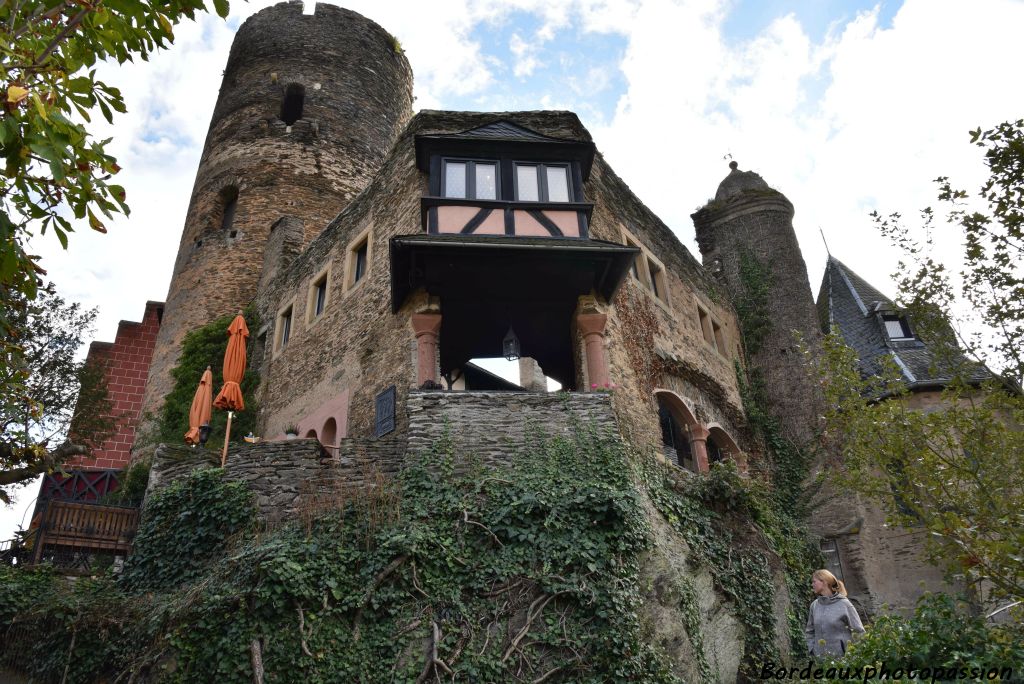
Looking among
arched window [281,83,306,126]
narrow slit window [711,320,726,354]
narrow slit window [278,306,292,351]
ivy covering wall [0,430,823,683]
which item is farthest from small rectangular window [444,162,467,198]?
arched window [281,83,306,126]

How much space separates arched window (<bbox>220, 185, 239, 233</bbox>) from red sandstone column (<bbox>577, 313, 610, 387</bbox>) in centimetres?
1309

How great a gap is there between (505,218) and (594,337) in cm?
227

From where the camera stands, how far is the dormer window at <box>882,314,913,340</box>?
20.1m

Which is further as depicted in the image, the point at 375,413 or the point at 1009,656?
the point at 375,413

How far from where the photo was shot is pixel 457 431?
11078 mm

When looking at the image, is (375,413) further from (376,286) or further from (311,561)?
(311,561)

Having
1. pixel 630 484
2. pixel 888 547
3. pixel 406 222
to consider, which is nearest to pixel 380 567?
pixel 630 484

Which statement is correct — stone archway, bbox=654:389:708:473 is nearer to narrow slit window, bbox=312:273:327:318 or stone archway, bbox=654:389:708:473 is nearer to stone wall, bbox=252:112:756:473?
stone wall, bbox=252:112:756:473

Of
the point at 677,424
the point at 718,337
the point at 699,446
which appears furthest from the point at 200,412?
the point at 718,337

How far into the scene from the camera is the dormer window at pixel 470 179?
13.3m

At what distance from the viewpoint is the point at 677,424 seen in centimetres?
1532

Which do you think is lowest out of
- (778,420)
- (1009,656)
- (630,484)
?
(1009,656)

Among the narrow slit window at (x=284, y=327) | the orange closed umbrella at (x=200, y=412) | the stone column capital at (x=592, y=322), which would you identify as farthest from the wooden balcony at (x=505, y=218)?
the narrow slit window at (x=284, y=327)

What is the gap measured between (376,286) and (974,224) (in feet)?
29.3
